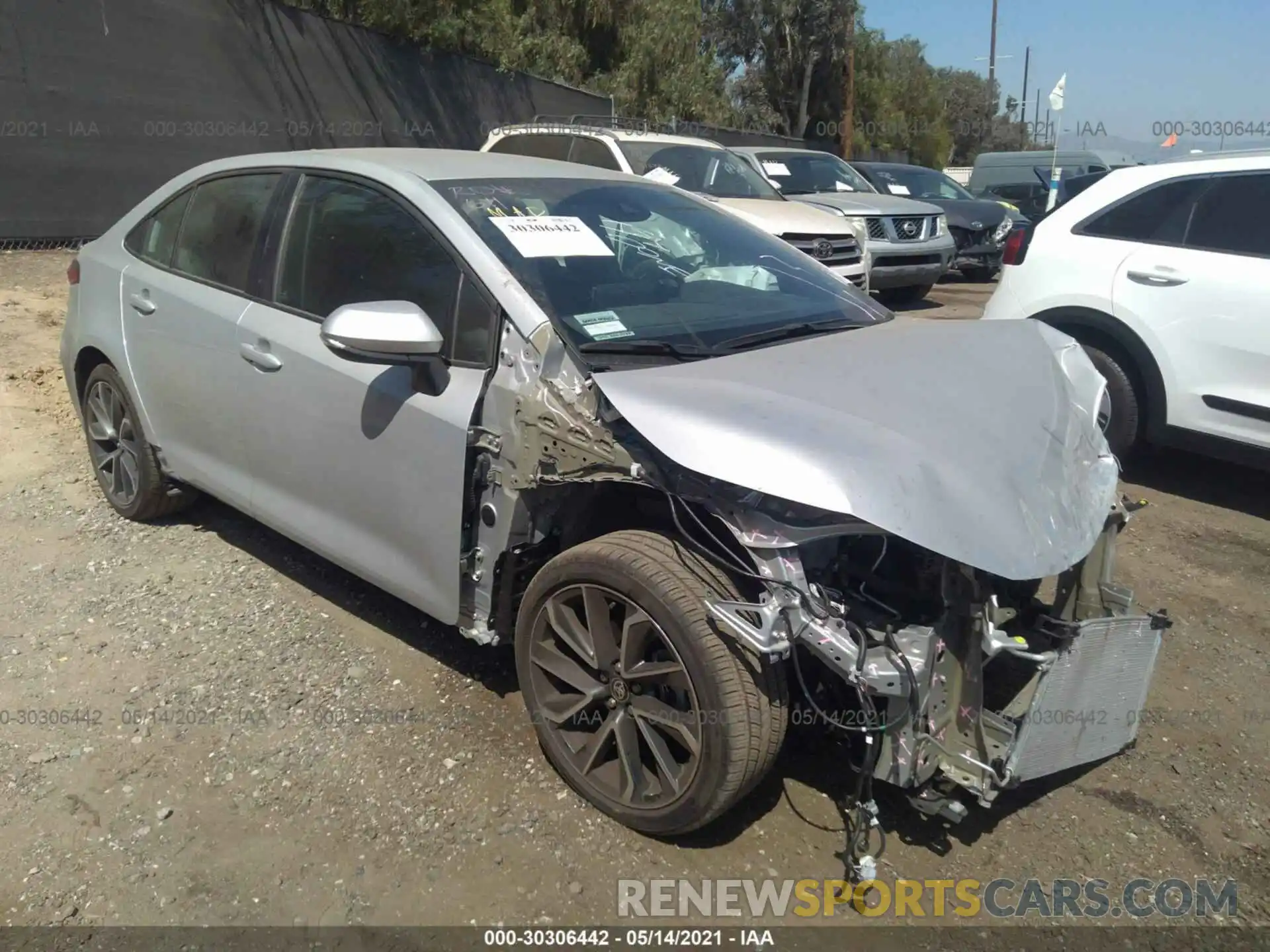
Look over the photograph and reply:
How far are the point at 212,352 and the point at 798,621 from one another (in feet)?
8.61

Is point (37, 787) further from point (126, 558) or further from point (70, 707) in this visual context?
point (126, 558)

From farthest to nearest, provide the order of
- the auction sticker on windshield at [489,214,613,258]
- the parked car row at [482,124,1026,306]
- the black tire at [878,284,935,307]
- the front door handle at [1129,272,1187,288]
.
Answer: the black tire at [878,284,935,307]
the parked car row at [482,124,1026,306]
the front door handle at [1129,272,1187,288]
the auction sticker on windshield at [489,214,613,258]

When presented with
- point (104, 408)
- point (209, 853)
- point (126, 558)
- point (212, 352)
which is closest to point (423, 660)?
point (209, 853)

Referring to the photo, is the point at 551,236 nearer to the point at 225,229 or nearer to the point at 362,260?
the point at 362,260

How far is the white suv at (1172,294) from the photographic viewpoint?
487 cm

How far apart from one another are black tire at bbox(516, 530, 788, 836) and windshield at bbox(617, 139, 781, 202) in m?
7.27

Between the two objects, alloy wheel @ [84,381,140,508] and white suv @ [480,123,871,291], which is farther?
white suv @ [480,123,871,291]

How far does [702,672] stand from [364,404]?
4.75 feet

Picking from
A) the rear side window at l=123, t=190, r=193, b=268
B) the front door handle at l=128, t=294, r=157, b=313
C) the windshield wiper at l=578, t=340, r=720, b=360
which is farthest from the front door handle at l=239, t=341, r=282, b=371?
the windshield wiper at l=578, t=340, r=720, b=360

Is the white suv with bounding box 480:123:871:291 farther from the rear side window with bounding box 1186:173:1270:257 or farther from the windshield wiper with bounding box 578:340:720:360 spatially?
the windshield wiper with bounding box 578:340:720:360

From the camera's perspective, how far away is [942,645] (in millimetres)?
2441

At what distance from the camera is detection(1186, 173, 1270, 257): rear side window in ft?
16.2

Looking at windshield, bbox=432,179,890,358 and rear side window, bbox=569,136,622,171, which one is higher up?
rear side window, bbox=569,136,622,171

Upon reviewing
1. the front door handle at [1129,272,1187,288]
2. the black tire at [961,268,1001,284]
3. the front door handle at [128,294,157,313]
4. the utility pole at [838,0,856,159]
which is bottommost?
the black tire at [961,268,1001,284]
